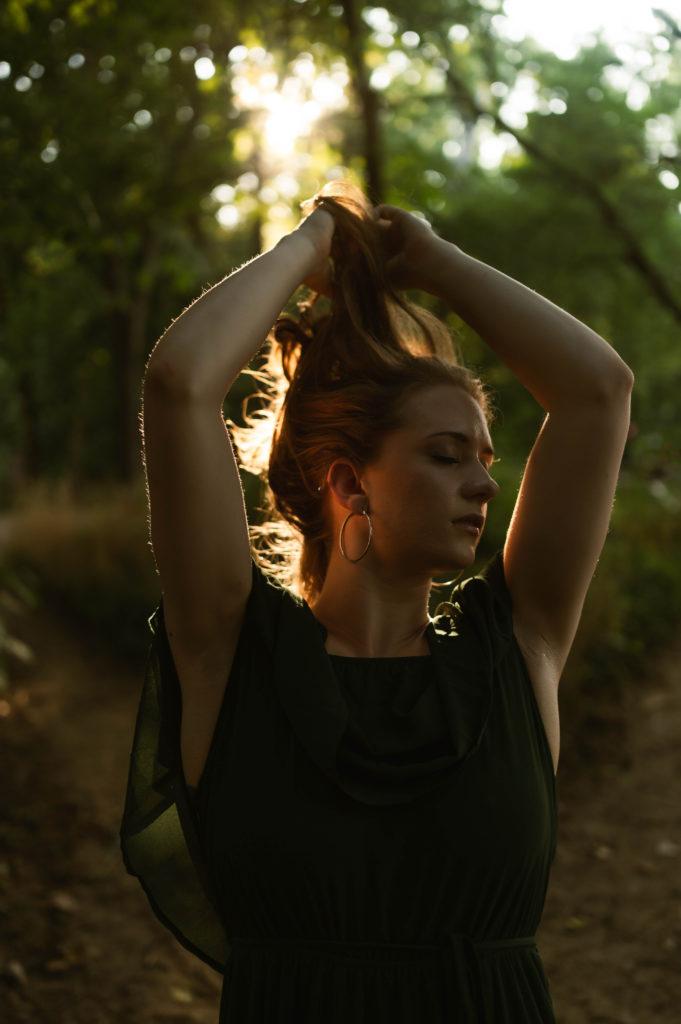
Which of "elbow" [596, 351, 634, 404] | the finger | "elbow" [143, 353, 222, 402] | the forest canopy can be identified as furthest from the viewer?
the forest canopy

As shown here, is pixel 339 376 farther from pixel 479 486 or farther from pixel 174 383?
pixel 174 383

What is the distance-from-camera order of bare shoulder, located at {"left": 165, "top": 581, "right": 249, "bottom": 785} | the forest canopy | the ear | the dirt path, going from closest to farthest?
1. bare shoulder, located at {"left": 165, "top": 581, "right": 249, "bottom": 785}
2. the ear
3. the dirt path
4. the forest canopy

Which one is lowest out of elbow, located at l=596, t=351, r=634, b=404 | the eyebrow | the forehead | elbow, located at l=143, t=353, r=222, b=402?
the eyebrow

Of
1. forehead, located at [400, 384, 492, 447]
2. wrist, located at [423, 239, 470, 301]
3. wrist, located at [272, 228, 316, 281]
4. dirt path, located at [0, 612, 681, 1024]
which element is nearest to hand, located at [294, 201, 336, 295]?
wrist, located at [272, 228, 316, 281]

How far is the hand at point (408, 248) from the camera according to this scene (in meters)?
2.30

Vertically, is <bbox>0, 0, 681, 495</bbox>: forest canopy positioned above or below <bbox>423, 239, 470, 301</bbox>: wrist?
below

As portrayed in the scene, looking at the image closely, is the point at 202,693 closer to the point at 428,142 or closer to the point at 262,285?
the point at 262,285

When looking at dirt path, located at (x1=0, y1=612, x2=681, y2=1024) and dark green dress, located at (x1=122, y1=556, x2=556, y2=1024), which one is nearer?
dark green dress, located at (x1=122, y1=556, x2=556, y2=1024)

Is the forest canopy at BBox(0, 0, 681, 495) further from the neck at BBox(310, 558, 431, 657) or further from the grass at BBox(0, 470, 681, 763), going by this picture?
the neck at BBox(310, 558, 431, 657)

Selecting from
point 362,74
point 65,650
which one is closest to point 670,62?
point 362,74

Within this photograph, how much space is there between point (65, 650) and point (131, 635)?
75 cm

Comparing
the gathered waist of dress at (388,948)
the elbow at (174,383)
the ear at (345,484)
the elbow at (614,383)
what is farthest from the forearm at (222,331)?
the gathered waist of dress at (388,948)

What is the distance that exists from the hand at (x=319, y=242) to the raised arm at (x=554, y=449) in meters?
0.31

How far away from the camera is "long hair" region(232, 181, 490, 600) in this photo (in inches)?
87.4
